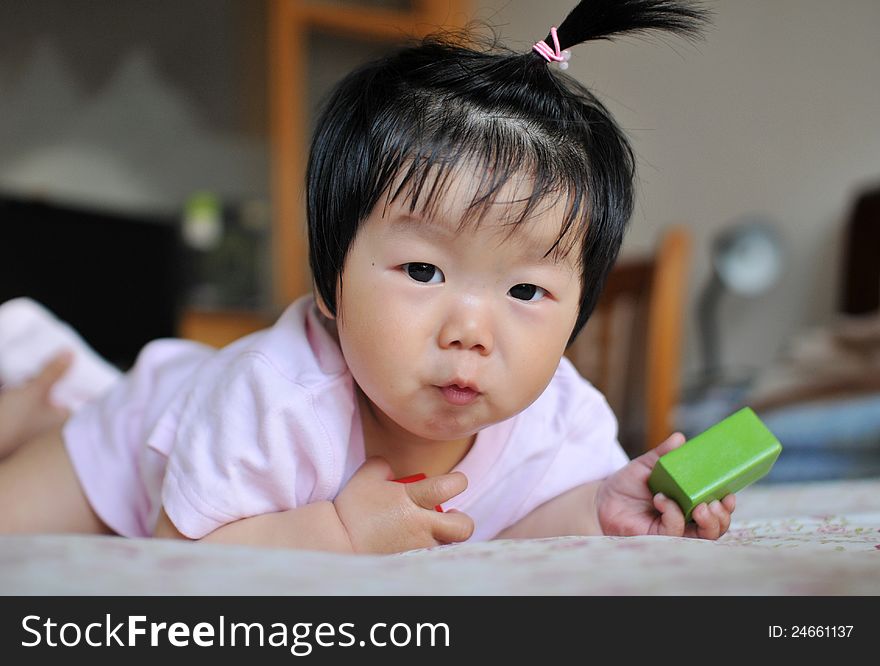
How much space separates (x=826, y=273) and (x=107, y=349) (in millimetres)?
2572

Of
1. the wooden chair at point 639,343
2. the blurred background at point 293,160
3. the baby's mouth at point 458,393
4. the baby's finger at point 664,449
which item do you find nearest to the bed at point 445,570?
the baby's mouth at point 458,393

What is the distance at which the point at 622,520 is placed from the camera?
2.39 ft

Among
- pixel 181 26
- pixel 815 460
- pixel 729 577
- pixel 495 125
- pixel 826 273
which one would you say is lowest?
pixel 815 460

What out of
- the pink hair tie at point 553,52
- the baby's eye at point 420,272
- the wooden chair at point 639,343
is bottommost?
the wooden chair at point 639,343

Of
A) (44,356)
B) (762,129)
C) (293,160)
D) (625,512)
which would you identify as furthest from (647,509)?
(293,160)

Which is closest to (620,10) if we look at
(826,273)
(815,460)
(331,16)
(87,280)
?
(815,460)

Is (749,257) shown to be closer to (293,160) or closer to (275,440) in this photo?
(293,160)

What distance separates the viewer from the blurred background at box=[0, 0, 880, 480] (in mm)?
2637

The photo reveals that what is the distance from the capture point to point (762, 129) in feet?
10.1

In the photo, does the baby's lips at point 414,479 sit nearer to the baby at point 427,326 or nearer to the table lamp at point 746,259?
the baby at point 427,326

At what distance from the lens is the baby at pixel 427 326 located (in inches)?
23.1

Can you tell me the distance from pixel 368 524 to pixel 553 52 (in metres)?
0.43

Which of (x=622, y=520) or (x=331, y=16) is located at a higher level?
(x=331, y=16)
